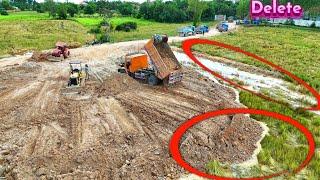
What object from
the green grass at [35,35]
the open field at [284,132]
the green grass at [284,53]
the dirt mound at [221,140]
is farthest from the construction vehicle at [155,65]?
the green grass at [35,35]

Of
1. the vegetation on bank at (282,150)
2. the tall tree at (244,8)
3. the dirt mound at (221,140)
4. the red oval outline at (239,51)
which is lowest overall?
the vegetation on bank at (282,150)

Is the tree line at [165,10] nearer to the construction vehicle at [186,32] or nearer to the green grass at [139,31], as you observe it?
the green grass at [139,31]

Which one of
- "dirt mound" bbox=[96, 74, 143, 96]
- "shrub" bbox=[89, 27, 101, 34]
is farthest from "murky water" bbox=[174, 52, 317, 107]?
"shrub" bbox=[89, 27, 101, 34]

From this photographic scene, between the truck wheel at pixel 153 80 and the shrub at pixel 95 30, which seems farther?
the shrub at pixel 95 30

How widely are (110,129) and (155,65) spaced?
7.24m

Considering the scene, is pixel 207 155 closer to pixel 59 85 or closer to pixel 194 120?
pixel 194 120

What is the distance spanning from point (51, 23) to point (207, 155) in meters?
53.6

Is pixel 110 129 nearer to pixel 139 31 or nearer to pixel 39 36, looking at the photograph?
pixel 39 36

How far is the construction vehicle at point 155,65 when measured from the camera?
23469mm

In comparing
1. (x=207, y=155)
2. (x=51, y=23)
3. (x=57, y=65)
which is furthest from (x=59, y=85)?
(x=51, y=23)

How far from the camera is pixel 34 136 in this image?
16281 millimetres

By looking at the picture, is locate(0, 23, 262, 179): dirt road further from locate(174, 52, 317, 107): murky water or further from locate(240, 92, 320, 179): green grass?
locate(174, 52, 317, 107): murky water

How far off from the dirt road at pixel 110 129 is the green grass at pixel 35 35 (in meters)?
15.6

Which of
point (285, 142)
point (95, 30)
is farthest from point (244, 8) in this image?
point (285, 142)
